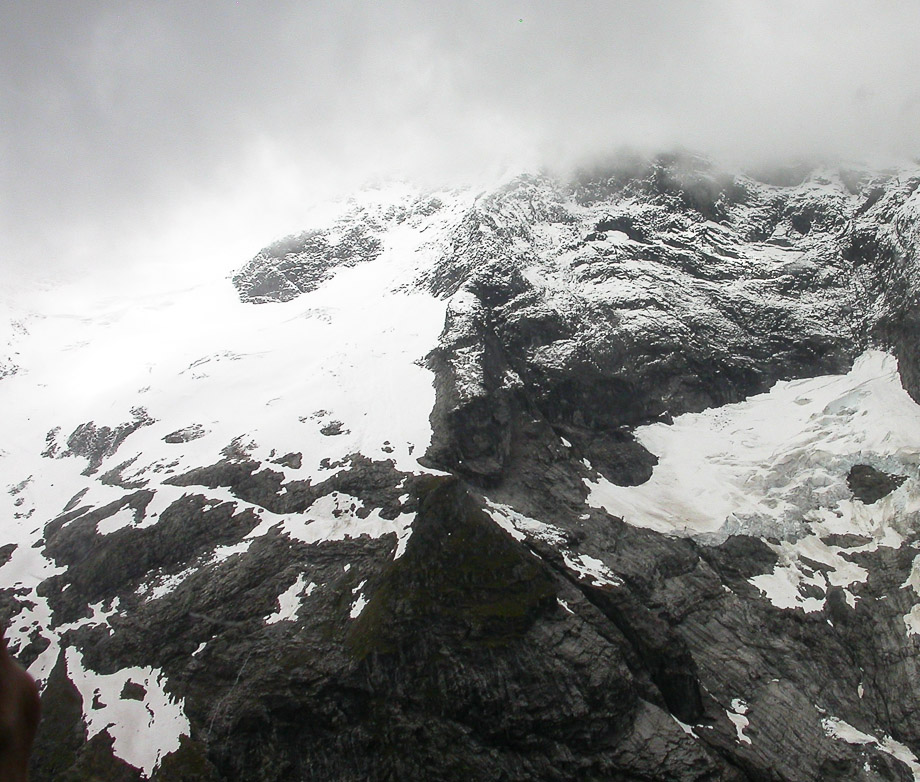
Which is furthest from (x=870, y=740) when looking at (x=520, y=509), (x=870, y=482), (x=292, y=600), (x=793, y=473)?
(x=292, y=600)

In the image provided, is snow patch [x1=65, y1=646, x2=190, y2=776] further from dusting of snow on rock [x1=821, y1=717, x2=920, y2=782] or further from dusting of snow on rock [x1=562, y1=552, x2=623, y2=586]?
dusting of snow on rock [x1=821, y1=717, x2=920, y2=782]

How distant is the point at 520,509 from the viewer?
62.9 m

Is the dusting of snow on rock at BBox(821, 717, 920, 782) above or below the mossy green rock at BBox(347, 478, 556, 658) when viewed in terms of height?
below

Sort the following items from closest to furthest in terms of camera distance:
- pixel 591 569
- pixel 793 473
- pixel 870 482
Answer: pixel 591 569 → pixel 870 482 → pixel 793 473

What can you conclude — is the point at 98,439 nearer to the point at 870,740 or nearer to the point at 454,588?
the point at 454,588

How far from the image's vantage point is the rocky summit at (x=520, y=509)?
41844mm

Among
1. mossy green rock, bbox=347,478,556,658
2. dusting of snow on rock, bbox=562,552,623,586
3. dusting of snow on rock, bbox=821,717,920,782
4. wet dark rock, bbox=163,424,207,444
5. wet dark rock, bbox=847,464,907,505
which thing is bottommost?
dusting of snow on rock, bbox=821,717,920,782

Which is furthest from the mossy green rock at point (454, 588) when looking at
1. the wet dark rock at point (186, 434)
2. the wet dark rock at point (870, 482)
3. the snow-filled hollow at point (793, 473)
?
the wet dark rock at point (870, 482)

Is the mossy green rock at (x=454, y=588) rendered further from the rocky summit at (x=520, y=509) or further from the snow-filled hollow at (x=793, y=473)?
the snow-filled hollow at (x=793, y=473)

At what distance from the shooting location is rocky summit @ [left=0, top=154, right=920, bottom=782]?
4184 cm

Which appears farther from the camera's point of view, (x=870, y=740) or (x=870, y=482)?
(x=870, y=482)

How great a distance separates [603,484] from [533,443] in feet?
30.0

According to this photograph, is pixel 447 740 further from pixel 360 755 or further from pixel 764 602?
pixel 764 602

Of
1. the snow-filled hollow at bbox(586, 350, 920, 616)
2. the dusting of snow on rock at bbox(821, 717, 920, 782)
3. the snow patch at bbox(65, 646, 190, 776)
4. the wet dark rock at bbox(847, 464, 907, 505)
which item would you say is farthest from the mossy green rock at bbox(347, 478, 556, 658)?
the wet dark rock at bbox(847, 464, 907, 505)
